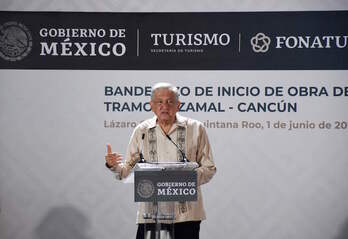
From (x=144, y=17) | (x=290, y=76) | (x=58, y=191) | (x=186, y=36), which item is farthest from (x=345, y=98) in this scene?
(x=58, y=191)

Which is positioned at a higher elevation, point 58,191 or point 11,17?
point 11,17

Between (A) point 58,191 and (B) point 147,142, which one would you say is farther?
(A) point 58,191

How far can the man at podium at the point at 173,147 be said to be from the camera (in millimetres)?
3775

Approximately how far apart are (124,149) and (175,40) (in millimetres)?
1203

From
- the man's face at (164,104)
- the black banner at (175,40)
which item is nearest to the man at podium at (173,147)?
the man's face at (164,104)

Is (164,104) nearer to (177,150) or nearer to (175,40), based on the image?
(177,150)

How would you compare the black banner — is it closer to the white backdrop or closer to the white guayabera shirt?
the white backdrop

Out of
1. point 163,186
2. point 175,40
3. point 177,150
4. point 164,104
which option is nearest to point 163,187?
point 163,186

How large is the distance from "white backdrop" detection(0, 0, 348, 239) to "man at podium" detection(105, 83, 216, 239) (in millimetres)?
1681

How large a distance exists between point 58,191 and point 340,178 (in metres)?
2.79

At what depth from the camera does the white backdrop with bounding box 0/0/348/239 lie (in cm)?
557

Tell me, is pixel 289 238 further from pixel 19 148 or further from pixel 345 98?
pixel 19 148

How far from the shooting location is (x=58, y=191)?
5664mm

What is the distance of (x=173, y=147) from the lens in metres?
3.84
